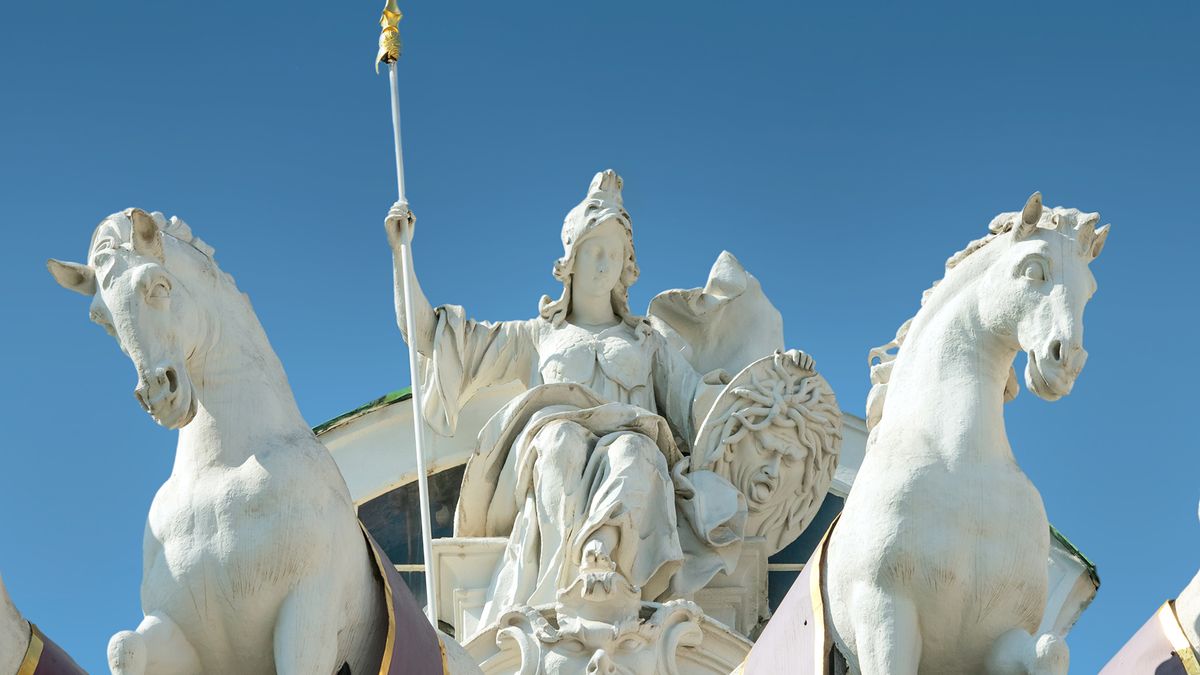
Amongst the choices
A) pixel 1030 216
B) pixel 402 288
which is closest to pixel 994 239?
pixel 1030 216

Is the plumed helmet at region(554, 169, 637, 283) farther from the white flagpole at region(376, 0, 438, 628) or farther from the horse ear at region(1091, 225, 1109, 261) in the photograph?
the horse ear at region(1091, 225, 1109, 261)

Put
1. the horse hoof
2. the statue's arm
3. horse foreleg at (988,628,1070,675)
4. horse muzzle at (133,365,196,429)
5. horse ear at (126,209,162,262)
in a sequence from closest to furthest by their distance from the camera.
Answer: the horse hoof → horse foreleg at (988,628,1070,675) → horse muzzle at (133,365,196,429) → horse ear at (126,209,162,262) → the statue's arm

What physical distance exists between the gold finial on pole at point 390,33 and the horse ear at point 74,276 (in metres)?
4.68

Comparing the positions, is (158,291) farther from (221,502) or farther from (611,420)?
(611,420)

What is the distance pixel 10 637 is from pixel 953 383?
3.65 meters

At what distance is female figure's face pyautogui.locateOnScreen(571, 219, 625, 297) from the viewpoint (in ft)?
46.7

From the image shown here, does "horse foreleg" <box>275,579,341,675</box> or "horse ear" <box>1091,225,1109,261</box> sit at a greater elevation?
"horse ear" <box>1091,225,1109,261</box>

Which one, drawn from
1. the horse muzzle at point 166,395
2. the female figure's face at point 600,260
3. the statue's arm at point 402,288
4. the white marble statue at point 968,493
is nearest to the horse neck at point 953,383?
the white marble statue at point 968,493

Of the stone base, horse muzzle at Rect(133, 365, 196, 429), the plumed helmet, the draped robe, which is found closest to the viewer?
horse muzzle at Rect(133, 365, 196, 429)

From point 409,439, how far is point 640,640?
11.0ft

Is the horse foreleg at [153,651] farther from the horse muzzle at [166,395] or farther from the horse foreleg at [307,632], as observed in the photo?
the horse muzzle at [166,395]

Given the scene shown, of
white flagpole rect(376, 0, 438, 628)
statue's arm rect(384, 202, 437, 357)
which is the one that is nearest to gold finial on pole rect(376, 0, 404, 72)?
white flagpole rect(376, 0, 438, 628)

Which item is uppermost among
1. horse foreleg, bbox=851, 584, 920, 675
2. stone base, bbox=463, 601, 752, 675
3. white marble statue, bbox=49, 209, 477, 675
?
white marble statue, bbox=49, 209, 477, 675

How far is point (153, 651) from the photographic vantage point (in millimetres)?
9391
